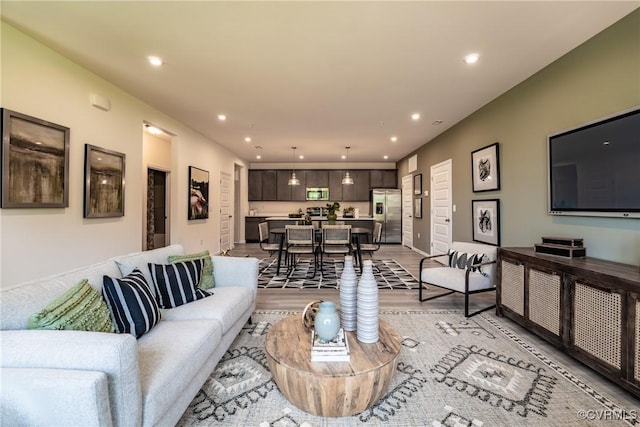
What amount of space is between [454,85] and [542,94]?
2.96ft

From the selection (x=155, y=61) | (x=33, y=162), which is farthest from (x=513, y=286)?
(x=33, y=162)

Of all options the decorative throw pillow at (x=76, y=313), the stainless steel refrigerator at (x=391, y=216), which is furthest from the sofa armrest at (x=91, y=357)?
the stainless steel refrigerator at (x=391, y=216)

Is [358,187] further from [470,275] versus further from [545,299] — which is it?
[545,299]

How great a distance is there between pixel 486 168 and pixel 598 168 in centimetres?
180

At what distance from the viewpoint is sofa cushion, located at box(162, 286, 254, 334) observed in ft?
6.53

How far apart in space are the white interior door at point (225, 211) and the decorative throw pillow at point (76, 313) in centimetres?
588

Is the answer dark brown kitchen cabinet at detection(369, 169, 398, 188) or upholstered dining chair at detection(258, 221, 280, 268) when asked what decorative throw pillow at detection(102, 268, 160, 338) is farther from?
dark brown kitchen cabinet at detection(369, 169, 398, 188)

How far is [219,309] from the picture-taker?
207cm

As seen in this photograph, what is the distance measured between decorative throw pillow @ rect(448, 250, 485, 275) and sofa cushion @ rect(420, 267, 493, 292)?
4.1 inches

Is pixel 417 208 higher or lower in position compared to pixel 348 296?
higher

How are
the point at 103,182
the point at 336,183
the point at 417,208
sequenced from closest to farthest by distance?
the point at 103,182 < the point at 417,208 < the point at 336,183

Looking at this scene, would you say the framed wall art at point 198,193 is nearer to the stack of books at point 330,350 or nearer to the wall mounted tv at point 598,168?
the stack of books at point 330,350

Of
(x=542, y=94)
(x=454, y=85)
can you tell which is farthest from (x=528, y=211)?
(x=454, y=85)

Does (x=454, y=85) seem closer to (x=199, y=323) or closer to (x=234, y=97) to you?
(x=234, y=97)
